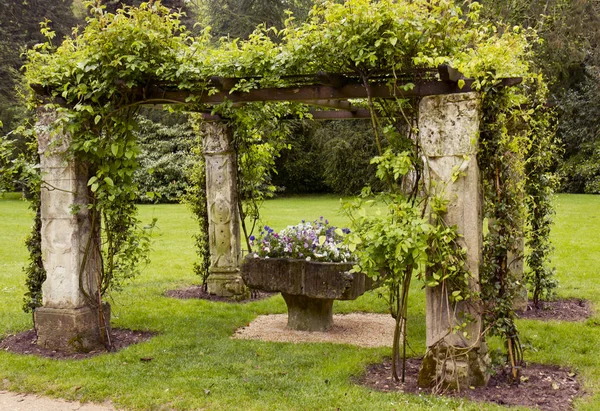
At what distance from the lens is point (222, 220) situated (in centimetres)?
959

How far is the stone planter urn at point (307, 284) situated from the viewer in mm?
7090

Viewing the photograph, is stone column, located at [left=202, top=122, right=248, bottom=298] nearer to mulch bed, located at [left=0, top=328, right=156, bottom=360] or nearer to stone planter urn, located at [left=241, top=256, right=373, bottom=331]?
stone planter urn, located at [left=241, top=256, right=373, bottom=331]

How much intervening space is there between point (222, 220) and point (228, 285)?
1.00m

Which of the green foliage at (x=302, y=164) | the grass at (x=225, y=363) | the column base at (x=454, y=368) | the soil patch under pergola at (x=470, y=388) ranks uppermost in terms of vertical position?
the green foliage at (x=302, y=164)

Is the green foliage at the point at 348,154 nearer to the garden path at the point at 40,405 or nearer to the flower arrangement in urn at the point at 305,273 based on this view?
the flower arrangement in urn at the point at 305,273

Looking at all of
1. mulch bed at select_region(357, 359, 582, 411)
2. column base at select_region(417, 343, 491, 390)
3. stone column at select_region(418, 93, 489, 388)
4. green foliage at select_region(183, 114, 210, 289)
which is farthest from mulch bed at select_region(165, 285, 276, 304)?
stone column at select_region(418, 93, 489, 388)

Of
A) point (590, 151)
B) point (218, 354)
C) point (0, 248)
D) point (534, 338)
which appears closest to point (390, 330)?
point (534, 338)

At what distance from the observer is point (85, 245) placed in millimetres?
6668

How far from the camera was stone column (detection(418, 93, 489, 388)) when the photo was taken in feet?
17.1

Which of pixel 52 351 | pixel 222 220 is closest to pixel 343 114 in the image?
pixel 222 220

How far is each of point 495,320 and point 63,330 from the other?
14.3 feet

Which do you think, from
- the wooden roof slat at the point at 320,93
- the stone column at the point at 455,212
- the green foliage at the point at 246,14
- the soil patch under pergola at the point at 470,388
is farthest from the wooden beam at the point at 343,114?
the green foliage at the point at 246,14

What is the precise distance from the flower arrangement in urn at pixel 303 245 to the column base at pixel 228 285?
1716 millimetres

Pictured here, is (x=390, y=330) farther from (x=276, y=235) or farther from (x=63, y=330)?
(x=63, y=330)
